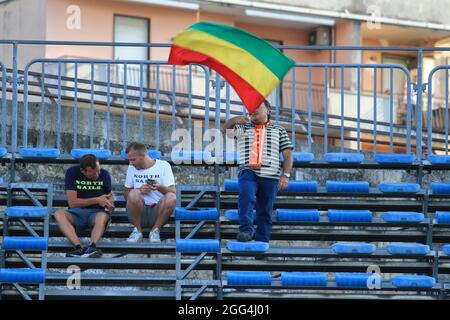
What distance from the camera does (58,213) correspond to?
12.0m

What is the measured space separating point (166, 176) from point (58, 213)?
46.6 inches

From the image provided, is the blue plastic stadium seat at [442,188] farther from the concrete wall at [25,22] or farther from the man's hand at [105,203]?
the concrete wall at [25,22]

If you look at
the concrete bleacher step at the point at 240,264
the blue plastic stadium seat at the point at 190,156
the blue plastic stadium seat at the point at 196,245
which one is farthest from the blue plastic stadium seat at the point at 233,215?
the blue plastic stadium seat at the point at 190,156

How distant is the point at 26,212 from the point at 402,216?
391cm

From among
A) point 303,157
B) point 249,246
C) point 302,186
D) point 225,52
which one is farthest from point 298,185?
point 225,52

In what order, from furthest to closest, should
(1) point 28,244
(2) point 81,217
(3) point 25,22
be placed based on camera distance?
(3) point 25,22 → (2) point 81,217 → (1) point 28,244

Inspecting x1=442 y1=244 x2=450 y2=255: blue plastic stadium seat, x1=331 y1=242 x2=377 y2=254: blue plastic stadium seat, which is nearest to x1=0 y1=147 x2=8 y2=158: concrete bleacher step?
x1=331 y1=242 x2=377 y2=254: blue plastic stadium seat

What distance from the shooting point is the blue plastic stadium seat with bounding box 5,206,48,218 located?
475 inches

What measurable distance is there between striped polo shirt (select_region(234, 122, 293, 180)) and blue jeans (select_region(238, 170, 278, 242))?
8 centimetres

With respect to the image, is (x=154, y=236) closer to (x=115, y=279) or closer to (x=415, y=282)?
(x=115, y=279)

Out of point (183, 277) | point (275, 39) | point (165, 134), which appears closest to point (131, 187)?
point (183, 277)

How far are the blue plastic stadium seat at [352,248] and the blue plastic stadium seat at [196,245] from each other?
3.98ft

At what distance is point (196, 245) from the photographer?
38.6 ft

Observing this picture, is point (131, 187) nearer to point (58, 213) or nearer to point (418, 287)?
point (58, 213)
